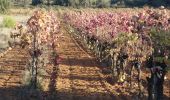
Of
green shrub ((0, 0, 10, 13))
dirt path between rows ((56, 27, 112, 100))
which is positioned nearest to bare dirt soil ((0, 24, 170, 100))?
dirt path between rows ((56, 27, 112, 100))

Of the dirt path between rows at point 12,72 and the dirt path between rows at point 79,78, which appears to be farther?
the dirt path between rows at point 79,78

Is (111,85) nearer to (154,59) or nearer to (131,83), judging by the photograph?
(131,83)

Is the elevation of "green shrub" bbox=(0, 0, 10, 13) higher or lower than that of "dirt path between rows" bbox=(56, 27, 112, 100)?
higher

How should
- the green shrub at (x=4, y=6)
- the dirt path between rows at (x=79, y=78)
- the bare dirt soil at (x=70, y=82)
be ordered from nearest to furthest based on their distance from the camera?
the bare dirt soil at (x=70, y=82), the dirt path between rows at (x=79, y=78), the green shrub at (x=4, y=6)

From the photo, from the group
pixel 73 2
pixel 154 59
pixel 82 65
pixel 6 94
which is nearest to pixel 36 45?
pixel 6 94

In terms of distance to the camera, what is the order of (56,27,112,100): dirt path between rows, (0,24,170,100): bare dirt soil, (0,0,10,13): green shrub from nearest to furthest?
(0,24,170,100): bare dirt soil, (56,27,112,100): dirt path between rows, (0,0,10,13): green shrub

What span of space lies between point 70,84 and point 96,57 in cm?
1266

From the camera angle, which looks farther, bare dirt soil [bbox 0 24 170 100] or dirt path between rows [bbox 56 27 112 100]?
dirt path between rows [bbox 56 27 112 100]

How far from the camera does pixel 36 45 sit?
2619cm

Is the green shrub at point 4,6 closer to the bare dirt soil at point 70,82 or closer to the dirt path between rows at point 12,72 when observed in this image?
the dirt path between rows at point 12,72

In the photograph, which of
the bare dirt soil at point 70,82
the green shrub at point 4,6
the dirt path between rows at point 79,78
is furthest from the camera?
the green shrub at point 4,6

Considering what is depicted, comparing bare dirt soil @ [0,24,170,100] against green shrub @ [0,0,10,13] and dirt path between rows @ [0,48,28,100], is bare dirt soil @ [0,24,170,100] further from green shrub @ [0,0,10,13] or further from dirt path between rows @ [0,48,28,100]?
green shrub @ [0,0,10,13]

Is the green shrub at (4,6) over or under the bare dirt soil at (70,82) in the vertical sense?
over

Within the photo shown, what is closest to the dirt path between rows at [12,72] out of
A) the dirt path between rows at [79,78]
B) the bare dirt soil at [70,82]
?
the bare dirt soil at [70,82]
